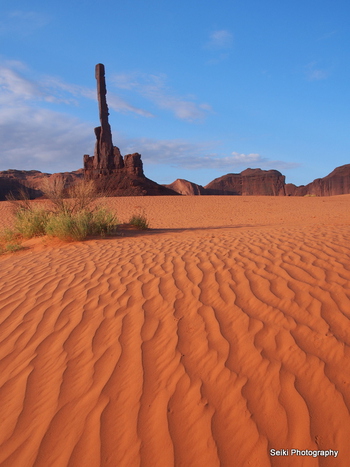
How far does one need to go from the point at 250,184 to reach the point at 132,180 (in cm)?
4308

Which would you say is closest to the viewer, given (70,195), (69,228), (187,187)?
(69,228)

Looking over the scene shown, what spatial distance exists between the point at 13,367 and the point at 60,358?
0.36 m

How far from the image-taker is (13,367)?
2637 mm

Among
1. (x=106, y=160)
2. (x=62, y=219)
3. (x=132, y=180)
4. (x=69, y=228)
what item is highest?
(x=106, y=160)

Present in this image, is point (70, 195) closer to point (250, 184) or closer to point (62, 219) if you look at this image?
point (62, 219)

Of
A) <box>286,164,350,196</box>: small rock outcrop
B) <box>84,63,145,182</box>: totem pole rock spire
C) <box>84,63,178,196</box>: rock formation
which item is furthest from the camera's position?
<box>286,164,350,196</box>: small rock outcrop

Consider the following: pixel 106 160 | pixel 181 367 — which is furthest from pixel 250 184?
pixel 181 367

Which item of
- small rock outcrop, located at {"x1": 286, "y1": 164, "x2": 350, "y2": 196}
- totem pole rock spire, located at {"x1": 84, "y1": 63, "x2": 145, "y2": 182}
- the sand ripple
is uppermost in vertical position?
totem pole rock spire, located at {"x1": 84, "y1": 63, "x2": 145, "y2": 182}

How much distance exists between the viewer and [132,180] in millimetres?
40406

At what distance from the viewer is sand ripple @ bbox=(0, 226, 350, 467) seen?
1810 mm

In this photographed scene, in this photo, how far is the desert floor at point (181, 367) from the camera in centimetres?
180

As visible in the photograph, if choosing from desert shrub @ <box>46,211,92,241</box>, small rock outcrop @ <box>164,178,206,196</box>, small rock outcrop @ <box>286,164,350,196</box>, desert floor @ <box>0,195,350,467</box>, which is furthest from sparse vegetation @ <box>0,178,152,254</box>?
small rock outcrop @ <box>286,164,350,196</box>

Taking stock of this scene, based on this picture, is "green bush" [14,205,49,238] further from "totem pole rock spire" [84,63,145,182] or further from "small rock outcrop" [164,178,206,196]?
"small rock outcrop" [164,178,206,196]

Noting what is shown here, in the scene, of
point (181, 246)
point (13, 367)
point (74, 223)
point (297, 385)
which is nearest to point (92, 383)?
point (13, 367)
